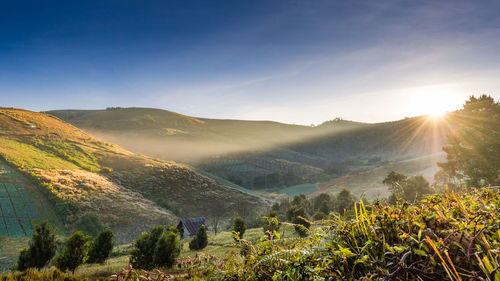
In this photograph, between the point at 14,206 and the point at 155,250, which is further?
the point at 14,206

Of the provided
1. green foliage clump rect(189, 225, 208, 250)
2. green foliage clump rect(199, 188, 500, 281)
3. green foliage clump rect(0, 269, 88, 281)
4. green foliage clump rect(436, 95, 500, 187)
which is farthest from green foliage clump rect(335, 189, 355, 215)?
green foliage clump rect(199, 188, 500, 281)

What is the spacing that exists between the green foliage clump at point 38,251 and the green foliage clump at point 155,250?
5810 millimetres

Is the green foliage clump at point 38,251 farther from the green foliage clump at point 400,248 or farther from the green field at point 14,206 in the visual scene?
the green field at point 14,206

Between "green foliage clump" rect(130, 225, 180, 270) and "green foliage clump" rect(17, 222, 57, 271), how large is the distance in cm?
581

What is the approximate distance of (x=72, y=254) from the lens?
38.4 ft

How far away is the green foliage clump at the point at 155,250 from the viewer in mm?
11125

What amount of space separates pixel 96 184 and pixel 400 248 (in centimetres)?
5595

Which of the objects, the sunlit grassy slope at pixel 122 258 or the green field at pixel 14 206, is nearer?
the sunlit grassy slope at pixel 122 258

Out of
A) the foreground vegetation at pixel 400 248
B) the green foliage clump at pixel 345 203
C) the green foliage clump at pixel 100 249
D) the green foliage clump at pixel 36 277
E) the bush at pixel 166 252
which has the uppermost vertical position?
the foreground vegetation at pixel 400 248

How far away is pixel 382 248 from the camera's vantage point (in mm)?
1448

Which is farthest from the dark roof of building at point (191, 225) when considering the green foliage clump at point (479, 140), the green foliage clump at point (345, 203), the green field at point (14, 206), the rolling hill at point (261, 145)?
the rolling hill at point (261, 145)

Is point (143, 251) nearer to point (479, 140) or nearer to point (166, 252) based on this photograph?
point (166, 252)

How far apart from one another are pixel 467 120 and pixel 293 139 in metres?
163

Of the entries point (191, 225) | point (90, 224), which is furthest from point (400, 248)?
point (90, 224)
